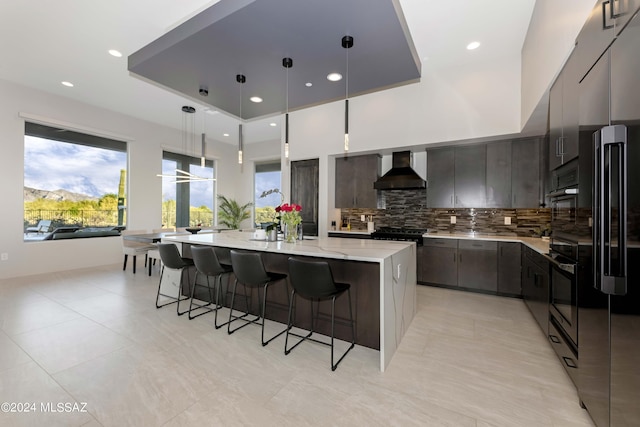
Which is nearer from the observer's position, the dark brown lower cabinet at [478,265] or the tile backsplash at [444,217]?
the dark brown lower cabinet at [478,265]

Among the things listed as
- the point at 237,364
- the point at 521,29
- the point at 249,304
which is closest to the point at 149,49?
the point at 249,304

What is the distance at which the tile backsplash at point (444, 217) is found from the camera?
4.20m

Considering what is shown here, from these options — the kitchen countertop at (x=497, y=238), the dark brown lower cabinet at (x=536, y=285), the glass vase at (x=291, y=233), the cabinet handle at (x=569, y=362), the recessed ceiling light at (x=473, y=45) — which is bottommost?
the cabinet handle at (x=569, y=362)

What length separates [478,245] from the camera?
4.01 m

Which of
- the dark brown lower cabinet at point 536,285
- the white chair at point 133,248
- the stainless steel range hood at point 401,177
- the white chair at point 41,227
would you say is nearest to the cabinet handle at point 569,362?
the dark brown lower cabinet at point 536,285

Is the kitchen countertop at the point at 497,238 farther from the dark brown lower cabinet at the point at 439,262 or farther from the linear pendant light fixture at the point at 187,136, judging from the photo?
the linear pendant light fixture at the point at 187,136

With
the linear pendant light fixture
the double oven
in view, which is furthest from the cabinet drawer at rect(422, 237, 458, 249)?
the linear pendant light fixture

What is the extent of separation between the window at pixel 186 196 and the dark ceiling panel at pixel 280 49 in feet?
12.0

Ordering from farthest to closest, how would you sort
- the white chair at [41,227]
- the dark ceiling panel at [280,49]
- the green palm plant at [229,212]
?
the green palm plant at [229,212], the white chair at [41,227], the dark ceiling panel at [280,49]

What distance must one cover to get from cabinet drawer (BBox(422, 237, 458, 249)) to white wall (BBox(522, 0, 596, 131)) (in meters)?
1.88

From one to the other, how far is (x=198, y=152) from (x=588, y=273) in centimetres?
801

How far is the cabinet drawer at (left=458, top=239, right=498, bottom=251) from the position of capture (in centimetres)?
391

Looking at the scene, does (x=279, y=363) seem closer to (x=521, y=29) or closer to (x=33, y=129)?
(x=521, y=29)

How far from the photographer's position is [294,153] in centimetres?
560
